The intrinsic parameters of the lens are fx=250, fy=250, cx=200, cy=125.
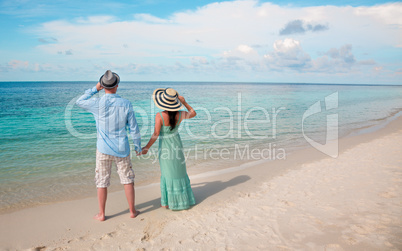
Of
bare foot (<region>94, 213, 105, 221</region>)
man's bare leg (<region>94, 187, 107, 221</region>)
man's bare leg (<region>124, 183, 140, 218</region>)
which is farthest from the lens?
bare foot (<region>94, 213, 105, 221</region>)

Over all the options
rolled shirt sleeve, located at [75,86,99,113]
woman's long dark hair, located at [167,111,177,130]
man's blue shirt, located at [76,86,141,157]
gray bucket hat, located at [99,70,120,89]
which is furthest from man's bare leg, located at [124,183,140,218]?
gray bucket hat, located at [99,70,120,89]

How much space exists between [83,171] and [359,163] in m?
7.93

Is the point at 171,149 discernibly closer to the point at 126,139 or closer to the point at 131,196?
the point at 126,139

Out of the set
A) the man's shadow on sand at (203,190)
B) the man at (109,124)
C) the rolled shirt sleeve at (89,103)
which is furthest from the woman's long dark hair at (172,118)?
the man's shadow on sand at (203,190)

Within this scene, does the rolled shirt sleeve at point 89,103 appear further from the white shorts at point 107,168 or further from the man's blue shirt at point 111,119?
the white shorts at point 107,168

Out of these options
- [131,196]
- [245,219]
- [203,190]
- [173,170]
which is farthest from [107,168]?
[203,190]

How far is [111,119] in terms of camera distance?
12.5ft

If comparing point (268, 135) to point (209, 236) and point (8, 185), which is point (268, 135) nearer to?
point (209, 236)

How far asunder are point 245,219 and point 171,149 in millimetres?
1708

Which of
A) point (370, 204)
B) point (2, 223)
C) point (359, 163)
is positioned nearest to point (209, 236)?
point (370, 204)

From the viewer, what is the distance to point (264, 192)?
539 centimetres

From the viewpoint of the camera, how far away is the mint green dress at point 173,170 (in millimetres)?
4320

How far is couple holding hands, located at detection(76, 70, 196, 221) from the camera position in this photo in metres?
3.76

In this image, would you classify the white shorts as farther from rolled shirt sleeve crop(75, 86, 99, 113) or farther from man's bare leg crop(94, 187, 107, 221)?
rolled shirt sleeve crop(75, 86, 99, 113)
